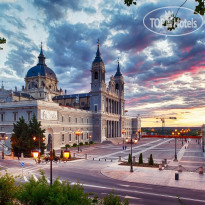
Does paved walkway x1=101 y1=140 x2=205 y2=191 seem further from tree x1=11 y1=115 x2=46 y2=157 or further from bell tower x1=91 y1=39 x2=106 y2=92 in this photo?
bell tower x1=91 y1=39 x2=106 y2=92

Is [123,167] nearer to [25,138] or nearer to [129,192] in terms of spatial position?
[129,192]

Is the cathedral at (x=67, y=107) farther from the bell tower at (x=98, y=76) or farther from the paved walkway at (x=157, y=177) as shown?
the paved walkway at (x=157, y=177)

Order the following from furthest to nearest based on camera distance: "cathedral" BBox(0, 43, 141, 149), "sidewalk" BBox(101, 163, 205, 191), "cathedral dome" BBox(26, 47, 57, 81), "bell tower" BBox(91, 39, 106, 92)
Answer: "cathedral dome" BBox(26, 47, 57, 81)
"bell tower" BBox(91, 39, 106, 92)
"cathedral" BBox(0, 43, 141, 149)
"sidewalk" BBox(101, 163, 205, 191)

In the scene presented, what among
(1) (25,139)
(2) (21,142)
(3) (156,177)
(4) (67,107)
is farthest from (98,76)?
(3) (156,177)

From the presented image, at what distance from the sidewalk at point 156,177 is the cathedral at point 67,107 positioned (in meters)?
28.1

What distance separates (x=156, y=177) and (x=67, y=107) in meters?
44.9

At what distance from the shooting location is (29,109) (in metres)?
49.2

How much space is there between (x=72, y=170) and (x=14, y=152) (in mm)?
18469

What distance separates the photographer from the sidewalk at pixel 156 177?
2125 centimetres

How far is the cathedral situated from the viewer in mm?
51188

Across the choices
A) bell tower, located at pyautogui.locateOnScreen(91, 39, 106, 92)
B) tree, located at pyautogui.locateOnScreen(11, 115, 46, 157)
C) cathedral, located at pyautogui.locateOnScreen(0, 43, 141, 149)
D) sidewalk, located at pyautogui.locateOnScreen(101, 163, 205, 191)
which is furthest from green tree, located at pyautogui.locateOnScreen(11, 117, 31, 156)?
bell tower, located at pyautogui.locateOnScreen(91, 39, 106, 92)

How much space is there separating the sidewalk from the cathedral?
2808 cm

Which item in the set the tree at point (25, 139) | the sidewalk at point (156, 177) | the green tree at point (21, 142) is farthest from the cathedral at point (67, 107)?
the sidewalk at point (156, 177)

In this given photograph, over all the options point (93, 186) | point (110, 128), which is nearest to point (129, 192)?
point (93, 186)
